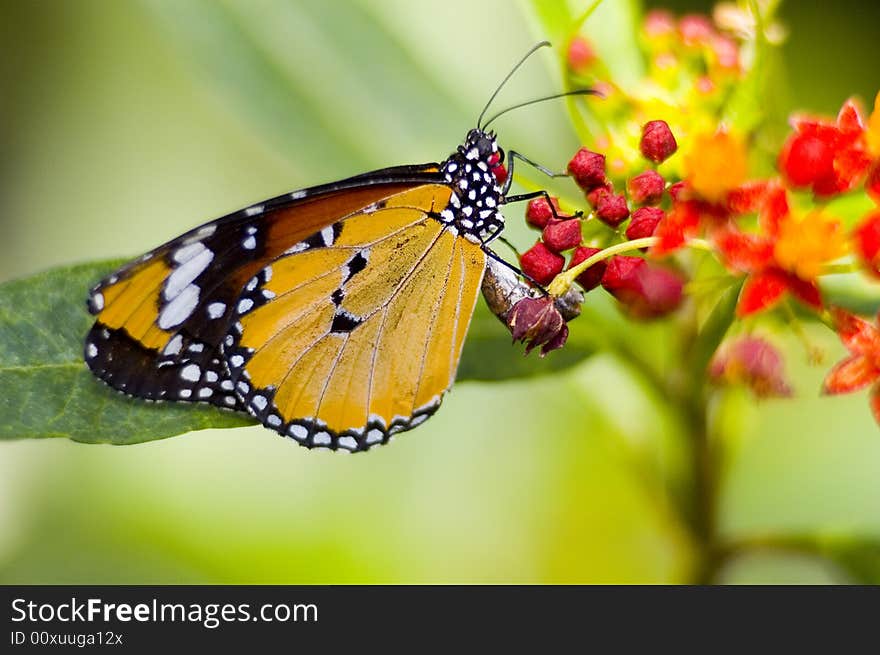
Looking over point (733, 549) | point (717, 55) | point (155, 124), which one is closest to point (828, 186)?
point (717, 55)

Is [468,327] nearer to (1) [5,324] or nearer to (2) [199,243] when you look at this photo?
(2) [199,243]

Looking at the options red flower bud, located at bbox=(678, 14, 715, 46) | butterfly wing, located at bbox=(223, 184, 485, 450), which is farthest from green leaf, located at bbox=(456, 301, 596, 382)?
red flower bud, located at bbox=(678, 14, 715, 46)

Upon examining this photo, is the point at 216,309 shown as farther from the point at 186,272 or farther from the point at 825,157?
the point at 825,157

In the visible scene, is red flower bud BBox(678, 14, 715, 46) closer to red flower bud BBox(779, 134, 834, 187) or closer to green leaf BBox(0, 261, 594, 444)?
red flower bud BBox(779, 134, 834, 187)

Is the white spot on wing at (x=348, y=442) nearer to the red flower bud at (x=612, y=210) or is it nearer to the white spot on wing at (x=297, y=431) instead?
the white spot on wing at (x=297, y=431)

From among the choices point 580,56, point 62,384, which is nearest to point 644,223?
point 580,56
